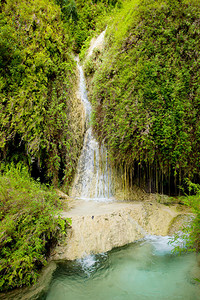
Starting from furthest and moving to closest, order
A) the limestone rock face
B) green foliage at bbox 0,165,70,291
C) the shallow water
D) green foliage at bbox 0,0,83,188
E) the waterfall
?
the waterfall
green foliage at bbox 0,0,83,188
the limestone rock face
the shallow water
green foliage at bbox 0,165,70,291

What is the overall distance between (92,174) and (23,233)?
12.4ft

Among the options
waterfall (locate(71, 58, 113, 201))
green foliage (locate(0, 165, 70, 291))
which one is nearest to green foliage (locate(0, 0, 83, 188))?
waterfall (locate(71, 58, 113, 201))

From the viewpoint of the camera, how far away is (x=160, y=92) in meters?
5.11

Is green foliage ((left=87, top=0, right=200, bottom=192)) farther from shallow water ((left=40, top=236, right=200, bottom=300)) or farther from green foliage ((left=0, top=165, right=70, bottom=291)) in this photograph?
green foliage ((left=0, top=165, right=70, bottom=291))

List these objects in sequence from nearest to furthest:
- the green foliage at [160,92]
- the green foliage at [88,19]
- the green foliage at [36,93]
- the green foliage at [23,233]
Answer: the green foliage at [23,233] → the green foliage at [160,92] → the green foliage at [36,93] → the green foliage at [88,19]

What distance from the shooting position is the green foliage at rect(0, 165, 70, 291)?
2.64 m

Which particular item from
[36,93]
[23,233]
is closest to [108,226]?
[23,233]

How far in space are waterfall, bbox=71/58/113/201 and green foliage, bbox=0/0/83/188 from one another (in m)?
0.40

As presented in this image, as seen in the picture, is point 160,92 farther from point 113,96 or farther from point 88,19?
point 88,19

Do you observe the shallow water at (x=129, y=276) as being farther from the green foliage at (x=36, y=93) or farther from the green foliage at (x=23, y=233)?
the green foliage at (x=36, y=93)

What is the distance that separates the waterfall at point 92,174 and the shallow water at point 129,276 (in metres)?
2.50

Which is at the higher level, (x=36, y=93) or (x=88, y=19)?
(x=88, y=19)

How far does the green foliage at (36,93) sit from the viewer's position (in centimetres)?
562

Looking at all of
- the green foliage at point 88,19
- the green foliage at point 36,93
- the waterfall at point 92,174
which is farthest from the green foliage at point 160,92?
the green foliage at point 88,19
